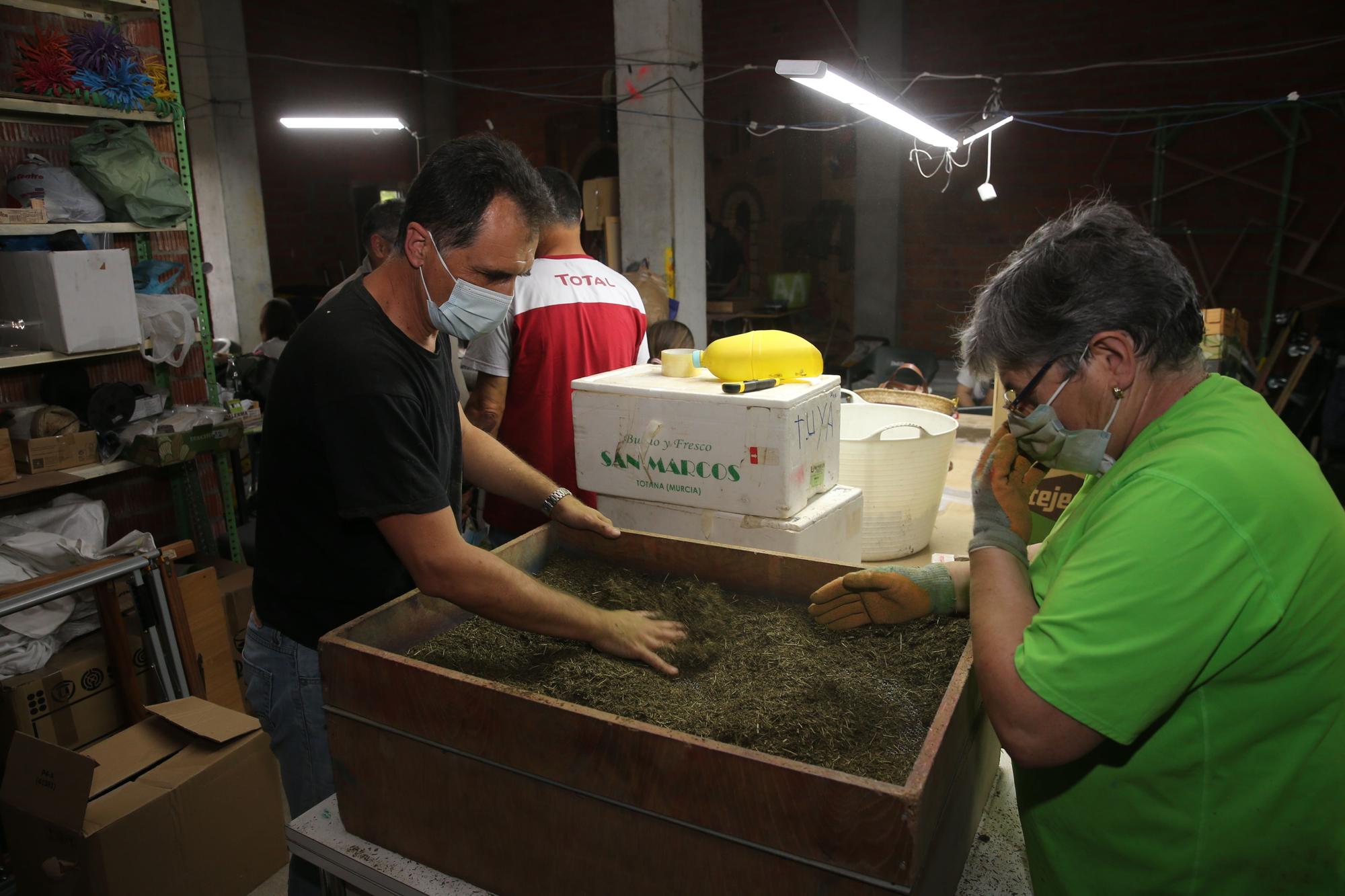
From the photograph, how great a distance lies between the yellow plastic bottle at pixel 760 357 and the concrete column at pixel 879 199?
6.45 m

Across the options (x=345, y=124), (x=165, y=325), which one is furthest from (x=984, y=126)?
(x=345, y=124)

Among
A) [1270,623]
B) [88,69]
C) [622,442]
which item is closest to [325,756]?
[622,442]

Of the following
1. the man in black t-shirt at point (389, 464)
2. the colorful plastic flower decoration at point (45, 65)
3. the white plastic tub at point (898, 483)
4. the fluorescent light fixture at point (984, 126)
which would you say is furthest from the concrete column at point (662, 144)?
the man in black t-shirt at point (389, 464)

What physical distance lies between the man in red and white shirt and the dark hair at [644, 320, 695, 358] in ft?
2.29

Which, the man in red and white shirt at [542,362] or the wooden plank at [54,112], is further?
the wooden plank at [54,112]

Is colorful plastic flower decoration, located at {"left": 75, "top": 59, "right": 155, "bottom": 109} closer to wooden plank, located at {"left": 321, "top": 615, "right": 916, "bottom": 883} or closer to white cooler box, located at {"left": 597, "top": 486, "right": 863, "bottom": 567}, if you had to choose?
white cooler box, located at {"left": 597, "top": 486, "right": 863, "bottom": 567}

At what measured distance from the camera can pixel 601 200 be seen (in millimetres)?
5953

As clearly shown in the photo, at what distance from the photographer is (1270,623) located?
2.89 ft

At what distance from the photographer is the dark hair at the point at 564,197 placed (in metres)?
2.75

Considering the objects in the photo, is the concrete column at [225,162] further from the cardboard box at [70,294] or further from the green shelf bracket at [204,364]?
the cardboard box at [70,294]

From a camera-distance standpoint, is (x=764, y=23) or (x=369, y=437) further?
(x=764, y=23)

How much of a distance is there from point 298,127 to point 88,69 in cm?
695

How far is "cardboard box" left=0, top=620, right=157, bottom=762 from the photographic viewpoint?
277cm

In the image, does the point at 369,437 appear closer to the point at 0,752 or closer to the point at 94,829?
the point at 94,829
